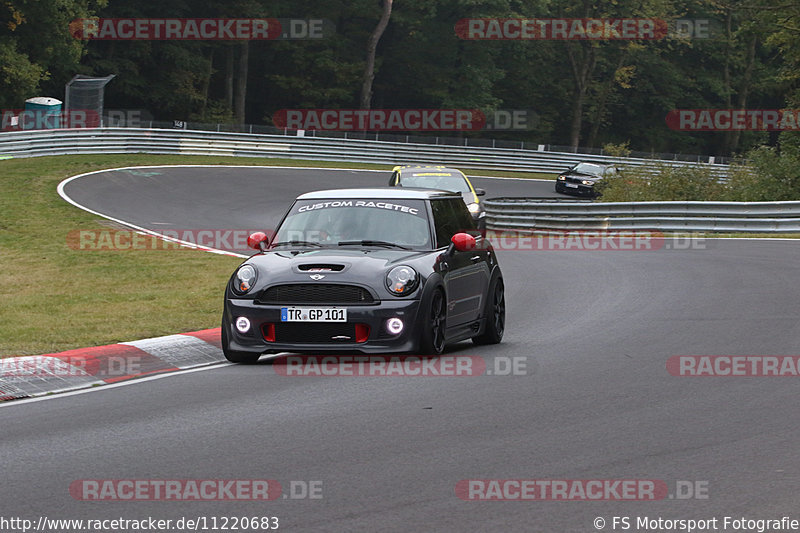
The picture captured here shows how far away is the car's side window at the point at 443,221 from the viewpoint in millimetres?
11203

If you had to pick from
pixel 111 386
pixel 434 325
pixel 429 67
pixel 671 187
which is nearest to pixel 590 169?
pixel 671 187

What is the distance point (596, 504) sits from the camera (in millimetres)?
5762

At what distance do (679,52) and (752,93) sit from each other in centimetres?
739

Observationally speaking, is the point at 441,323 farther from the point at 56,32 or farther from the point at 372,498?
the point at 56,32

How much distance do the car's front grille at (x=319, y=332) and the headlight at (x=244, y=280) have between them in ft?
1.54

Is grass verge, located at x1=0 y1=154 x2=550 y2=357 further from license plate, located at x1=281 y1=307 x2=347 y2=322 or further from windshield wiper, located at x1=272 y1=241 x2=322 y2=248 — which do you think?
license plate, located at x1=281 y1=307 x2=347 y2=322

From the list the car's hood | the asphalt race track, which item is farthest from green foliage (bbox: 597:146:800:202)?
the car's hood

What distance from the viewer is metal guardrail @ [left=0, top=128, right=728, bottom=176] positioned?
43156 mm

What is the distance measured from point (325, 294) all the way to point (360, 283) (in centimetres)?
31

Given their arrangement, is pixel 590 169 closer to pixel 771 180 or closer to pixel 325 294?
pixel 771 180

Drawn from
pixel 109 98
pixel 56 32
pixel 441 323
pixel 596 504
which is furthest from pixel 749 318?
pixel 109 98

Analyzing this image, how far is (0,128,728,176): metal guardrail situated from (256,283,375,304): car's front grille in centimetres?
2889

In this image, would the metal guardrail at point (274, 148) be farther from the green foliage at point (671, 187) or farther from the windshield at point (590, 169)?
the green foliage at point (671, 187)

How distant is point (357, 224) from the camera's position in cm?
1105
